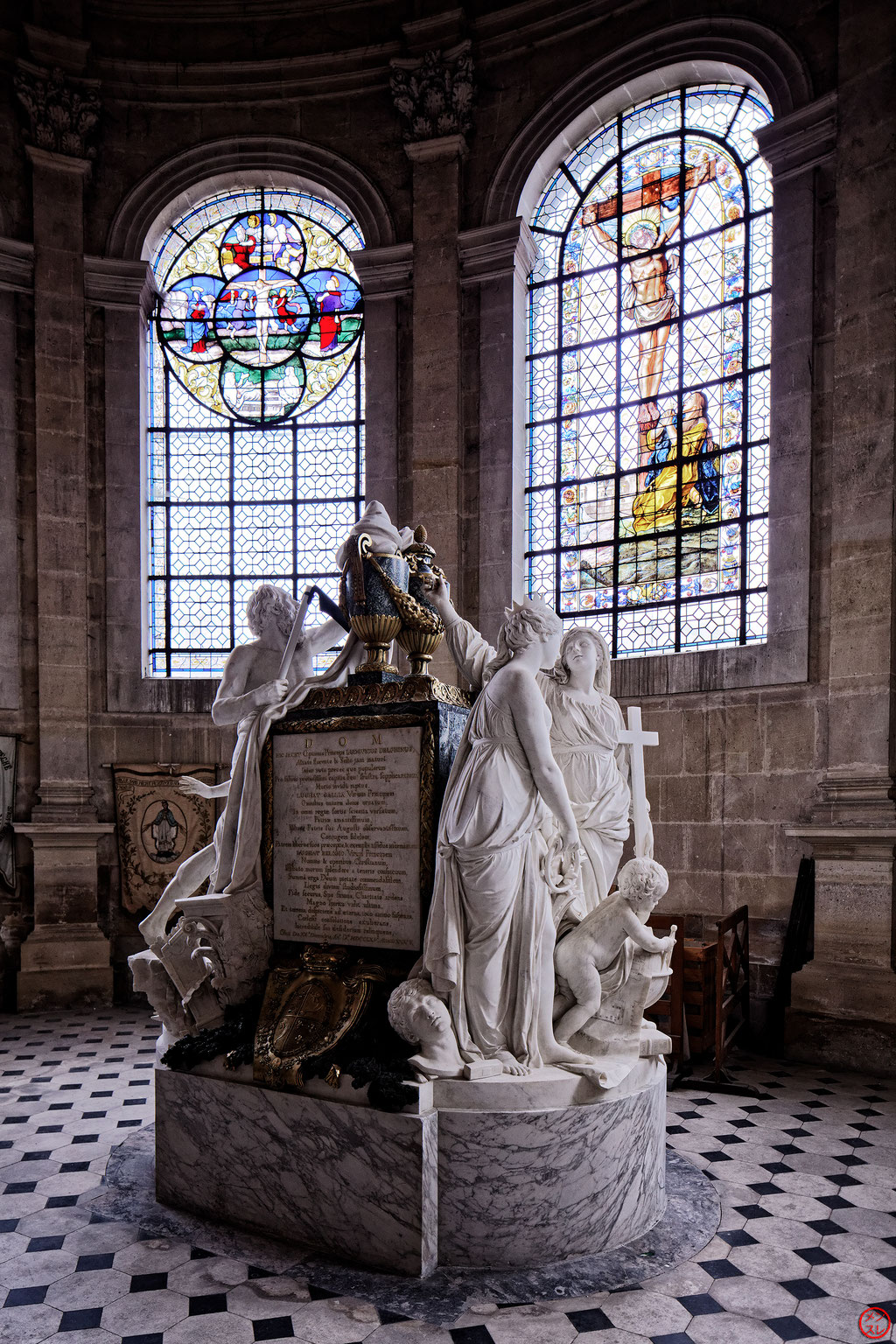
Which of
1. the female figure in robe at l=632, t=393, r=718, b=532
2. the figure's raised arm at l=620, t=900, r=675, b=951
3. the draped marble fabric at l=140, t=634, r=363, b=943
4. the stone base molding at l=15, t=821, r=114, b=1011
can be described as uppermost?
the female figure in robe at l=632, t=393, r=718, b=532

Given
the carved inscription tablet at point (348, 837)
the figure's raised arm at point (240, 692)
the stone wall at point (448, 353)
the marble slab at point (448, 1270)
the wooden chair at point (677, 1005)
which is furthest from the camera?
the stone wall at point (448, 353)

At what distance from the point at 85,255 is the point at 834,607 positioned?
26.8ft

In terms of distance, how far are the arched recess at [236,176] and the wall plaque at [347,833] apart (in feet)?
23.2

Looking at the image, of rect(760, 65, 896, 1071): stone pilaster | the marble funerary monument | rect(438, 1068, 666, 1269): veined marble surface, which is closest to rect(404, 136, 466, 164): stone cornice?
rect(760, 65, 896, 1071): stone pilaster

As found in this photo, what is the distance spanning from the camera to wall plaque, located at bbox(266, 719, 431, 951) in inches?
170

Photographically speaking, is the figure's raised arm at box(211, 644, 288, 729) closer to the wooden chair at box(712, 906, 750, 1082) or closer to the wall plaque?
the wall plaque

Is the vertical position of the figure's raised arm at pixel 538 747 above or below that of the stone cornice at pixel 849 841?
above

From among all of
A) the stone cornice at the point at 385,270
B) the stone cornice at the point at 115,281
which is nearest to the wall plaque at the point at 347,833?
the stone cornice at the point at 385,270

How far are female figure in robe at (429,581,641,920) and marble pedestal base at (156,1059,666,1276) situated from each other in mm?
1193

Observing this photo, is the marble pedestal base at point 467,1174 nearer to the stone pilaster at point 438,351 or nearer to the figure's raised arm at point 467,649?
the figure's raised arm at point 467,649

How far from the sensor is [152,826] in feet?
31.3

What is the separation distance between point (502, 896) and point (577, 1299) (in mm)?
1429

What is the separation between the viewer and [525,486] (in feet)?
31.8

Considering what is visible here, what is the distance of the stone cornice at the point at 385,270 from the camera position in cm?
976
